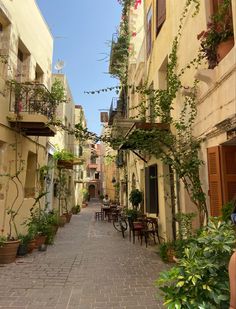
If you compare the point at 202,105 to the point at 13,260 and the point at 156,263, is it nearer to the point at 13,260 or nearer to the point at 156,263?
the point at 156,263

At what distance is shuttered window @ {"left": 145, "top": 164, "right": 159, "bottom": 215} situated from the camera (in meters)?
9.61

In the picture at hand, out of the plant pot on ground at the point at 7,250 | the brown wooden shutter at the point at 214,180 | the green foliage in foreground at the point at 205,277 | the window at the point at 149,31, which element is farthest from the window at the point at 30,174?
the green foliage in foreground at the point at 205,277

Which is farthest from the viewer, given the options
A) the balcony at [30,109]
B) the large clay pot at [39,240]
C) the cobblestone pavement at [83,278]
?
the large clay pot at [39,240]

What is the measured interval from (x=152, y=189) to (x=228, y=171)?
525cm

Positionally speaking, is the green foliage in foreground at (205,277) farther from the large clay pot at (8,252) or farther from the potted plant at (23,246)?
the potted plant at (23,246)

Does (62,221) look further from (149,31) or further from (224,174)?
(224,174)

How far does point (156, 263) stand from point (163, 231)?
76.4 inches

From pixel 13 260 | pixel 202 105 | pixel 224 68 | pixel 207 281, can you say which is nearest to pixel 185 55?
pixel 202 105

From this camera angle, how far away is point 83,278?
18.8 ft

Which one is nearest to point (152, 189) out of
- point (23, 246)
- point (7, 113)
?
point (23, 246)

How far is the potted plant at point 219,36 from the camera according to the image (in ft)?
16.2

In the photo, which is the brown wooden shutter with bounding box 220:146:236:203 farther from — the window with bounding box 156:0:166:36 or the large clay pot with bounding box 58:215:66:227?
the large clay pot with bounding box 58:215:66:227

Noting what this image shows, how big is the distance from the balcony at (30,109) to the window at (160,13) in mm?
4346

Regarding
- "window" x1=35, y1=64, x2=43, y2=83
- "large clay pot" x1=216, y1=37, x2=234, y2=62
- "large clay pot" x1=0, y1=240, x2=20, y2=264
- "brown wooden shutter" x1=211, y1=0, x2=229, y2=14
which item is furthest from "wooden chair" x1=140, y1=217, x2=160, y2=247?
"window" x1=35, y1=64, x2=43, y2=83
